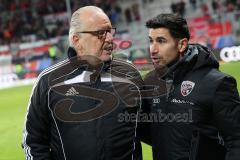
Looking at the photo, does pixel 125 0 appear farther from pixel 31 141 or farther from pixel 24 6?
pixel 31 141

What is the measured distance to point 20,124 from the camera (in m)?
11.1

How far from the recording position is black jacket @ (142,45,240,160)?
2928 mm

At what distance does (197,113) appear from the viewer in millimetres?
3012

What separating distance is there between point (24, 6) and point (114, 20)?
822 centimetres

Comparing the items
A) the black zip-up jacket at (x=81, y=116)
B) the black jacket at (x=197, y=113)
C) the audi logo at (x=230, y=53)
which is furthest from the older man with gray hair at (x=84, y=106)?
the audi logo at (x=230, y=53)

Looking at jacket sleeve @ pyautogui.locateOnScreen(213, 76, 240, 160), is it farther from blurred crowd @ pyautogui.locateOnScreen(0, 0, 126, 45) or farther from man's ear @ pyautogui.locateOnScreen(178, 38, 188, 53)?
blurred crowd @ pyautogui.locateOnScreen(0, 0, 126, 45)

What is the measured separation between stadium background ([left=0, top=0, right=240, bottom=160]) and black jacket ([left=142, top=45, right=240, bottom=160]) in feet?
20.8

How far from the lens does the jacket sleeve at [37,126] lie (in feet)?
10.2

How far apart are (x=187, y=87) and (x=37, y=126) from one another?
39.5 inches

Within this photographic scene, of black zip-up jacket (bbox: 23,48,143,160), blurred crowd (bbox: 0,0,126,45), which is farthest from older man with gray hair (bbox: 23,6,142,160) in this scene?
blurred crowd (bbox: 0,0,126,45)

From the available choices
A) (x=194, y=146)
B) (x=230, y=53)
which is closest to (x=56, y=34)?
(x=230, y=53)

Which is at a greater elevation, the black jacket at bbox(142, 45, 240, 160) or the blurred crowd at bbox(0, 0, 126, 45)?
the black jacket at bbox(142, 45, 240, 160)

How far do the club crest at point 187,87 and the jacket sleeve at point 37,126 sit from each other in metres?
0.90

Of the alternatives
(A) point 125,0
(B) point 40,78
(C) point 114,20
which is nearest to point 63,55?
(C) point 114,20
